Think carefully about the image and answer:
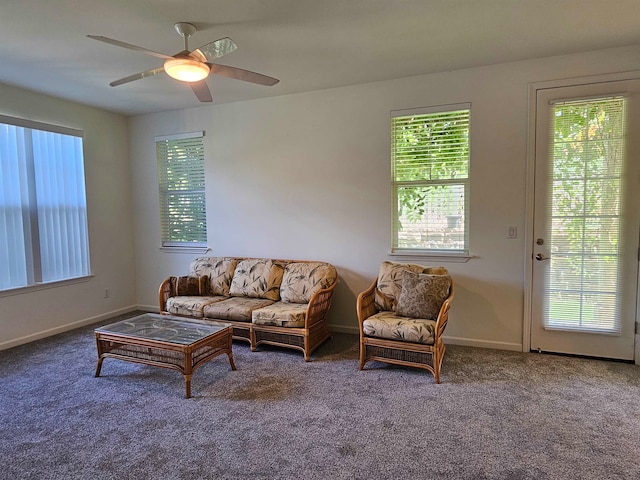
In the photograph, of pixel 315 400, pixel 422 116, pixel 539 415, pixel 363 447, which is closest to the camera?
pixel 363 447

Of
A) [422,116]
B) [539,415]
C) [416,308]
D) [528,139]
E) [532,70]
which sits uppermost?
[532,70]

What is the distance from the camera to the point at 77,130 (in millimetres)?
4422

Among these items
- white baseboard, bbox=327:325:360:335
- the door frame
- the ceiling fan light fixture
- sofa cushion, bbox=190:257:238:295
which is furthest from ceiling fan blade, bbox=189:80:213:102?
the door frame

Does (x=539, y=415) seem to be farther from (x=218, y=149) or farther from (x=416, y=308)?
(x=218, y=149)

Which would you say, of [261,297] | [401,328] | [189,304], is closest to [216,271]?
[189,304]

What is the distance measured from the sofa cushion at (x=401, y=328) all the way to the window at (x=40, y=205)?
363 centimetres

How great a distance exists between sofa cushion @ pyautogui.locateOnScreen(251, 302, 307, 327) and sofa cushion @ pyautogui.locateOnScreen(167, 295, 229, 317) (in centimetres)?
63

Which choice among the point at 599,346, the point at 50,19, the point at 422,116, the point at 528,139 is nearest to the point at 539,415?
the point at 599,346

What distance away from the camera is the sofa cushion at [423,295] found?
3135mm

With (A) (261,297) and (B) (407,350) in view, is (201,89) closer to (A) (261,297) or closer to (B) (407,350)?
(A) (261,297)

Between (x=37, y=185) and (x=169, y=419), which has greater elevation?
(x=37, y=185)

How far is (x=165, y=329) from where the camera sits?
3.05 meters

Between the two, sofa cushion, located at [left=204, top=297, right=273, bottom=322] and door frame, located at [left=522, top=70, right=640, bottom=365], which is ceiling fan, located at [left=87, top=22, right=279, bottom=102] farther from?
door frame, located at [left=522, top=70, right=640, bottom=365]

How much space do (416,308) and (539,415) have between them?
1.12 metres
